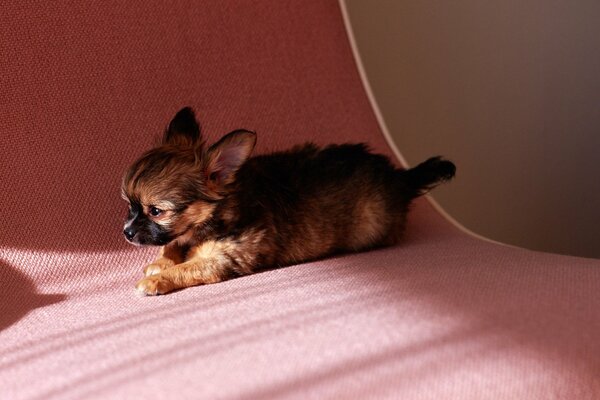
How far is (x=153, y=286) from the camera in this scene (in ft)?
5.31

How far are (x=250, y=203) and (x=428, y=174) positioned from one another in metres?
0.56

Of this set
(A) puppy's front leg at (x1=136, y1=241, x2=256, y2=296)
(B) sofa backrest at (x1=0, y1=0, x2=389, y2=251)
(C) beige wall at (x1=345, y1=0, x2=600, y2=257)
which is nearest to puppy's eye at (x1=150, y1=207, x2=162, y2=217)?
(A) puppy's front leg at (x1=136, y1=241, x2=256, y2=296)

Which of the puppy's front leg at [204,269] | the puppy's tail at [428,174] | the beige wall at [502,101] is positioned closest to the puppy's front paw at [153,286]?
the puppy's front leg at [204,269]

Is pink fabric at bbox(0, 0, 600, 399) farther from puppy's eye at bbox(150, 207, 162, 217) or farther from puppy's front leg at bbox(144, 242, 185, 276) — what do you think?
puppy's eye at bbox(150, 207, 162, 217)

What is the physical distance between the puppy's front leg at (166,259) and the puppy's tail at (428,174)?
69 cm

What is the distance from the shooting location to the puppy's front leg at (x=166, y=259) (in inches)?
70.0

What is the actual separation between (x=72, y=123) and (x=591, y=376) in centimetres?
143

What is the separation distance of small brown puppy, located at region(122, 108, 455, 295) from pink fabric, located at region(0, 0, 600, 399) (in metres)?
0.08

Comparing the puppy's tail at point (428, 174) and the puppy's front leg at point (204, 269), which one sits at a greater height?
the puppy's tail at point (428, 174)

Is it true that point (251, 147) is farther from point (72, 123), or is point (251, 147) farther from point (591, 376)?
point (591, 376)

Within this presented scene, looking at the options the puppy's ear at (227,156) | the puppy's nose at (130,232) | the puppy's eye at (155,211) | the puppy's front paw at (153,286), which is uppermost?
the puppy's ear at (227,156)

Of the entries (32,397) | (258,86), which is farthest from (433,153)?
(32,397)

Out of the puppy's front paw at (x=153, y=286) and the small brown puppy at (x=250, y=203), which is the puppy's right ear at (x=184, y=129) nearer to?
the small brown puppy at (x=250, y=203)

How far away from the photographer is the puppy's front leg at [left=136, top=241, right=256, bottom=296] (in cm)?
163
